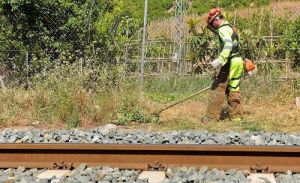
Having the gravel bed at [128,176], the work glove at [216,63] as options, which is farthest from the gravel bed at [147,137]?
the work glove at [216,63]

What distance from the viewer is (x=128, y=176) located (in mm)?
5738

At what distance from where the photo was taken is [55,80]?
1032cm

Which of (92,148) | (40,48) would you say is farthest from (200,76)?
(92,148)

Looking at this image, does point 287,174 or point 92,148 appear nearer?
point 287,174

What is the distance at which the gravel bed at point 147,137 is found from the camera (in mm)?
7316

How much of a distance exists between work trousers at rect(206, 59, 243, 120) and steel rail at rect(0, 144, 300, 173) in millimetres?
3562

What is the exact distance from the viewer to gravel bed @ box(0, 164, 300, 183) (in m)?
5.50

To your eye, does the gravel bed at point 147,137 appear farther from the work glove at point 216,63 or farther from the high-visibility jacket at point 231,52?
the high-visibility jacket at point 231,52

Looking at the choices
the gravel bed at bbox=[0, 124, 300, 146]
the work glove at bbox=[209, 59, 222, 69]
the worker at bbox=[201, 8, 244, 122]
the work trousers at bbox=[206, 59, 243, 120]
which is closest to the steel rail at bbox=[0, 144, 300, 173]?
the gravel bed at bbox=[0, 124, 300, 146]

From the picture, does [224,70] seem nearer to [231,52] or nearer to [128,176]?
[231,52]

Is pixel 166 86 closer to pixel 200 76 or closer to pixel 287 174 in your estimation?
pixel 200 76

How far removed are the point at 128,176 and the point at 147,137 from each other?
188cm

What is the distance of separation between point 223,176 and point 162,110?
14.2 ft

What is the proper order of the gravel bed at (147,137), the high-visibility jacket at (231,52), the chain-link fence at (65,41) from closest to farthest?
the gravel bed at (147,137) → the high-visibility jacket at (231,52) → the chain-link fence at (65,41)
